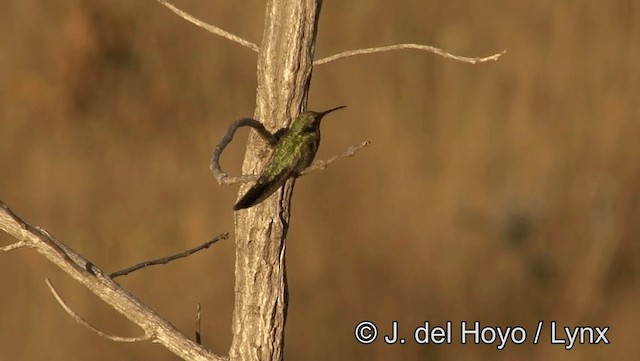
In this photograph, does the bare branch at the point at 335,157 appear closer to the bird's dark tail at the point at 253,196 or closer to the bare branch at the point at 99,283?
the bird's dark tail at the point at 253,196

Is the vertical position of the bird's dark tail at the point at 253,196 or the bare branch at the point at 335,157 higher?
the bare branch at the point at 335,157

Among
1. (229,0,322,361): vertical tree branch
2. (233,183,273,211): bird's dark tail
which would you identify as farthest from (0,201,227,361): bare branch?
(233,183,273,211): bird's dark tail

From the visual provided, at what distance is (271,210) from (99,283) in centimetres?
23

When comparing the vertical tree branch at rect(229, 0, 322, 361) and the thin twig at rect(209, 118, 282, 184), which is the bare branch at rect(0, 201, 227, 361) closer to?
the vertical tree branch at rect(229, 0, 322, 361)

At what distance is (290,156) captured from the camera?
129 cm

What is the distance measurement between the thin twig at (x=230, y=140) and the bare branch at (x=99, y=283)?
0.75 ft

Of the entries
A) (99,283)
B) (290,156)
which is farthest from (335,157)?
(99,283)

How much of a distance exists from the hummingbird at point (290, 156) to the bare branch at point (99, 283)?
23cm

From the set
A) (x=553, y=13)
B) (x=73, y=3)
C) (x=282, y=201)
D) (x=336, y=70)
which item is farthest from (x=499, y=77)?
(x=282, y=201)

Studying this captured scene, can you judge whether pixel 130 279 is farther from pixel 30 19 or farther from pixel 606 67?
pixel 606 67

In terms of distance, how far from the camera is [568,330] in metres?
2.93

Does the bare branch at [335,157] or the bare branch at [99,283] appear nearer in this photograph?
the bare branch at [335,157]

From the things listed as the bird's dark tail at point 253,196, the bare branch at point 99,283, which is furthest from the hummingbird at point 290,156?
the bare branch at point 99,283

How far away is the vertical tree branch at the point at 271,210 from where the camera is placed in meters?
1.30
